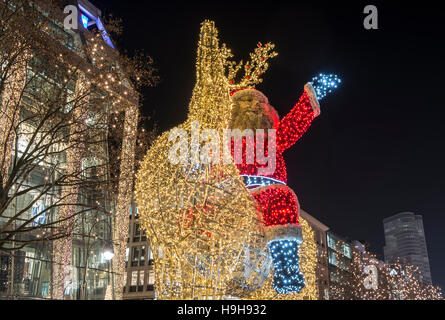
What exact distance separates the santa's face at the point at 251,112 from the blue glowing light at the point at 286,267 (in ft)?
9.81

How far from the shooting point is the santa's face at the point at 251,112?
10.5 meters

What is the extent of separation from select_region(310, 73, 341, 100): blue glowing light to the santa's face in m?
1.30

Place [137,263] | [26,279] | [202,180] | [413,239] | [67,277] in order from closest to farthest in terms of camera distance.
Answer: [202,180] → [26,279] → [67,277] → [137,263] → [413,239]

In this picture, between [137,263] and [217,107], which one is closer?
[217,107]

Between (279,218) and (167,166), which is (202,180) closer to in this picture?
(167,166)

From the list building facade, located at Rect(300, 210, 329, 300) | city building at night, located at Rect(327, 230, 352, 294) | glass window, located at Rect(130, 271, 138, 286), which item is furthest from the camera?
city building at night, located at Rect(327, 230, 352, 294)

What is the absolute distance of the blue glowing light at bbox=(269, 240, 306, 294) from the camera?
8977 mm

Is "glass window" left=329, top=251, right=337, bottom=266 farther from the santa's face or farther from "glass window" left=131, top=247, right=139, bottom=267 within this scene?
the santa's face

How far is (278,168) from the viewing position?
1028 cm

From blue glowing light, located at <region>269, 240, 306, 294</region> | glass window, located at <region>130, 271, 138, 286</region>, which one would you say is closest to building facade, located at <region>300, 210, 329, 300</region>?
glass window, located at <region>130, 271, 138, 286</region>

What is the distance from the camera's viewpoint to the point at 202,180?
8.40 metres
